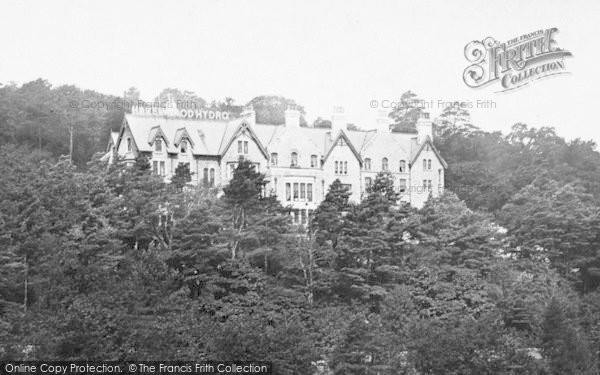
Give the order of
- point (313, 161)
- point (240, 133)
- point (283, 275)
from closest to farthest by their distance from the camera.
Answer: point (283, 275), point (240, 133), point (313, 161)

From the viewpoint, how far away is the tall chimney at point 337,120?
82938 mm

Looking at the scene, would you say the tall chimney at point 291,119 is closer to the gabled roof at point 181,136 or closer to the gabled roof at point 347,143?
the gabled roof at point 347,143

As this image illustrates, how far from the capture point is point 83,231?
202 feet

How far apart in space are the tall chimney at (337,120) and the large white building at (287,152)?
8 cm

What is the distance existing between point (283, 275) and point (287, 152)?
54.2 feet

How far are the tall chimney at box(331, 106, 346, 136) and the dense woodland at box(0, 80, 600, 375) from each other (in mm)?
11116

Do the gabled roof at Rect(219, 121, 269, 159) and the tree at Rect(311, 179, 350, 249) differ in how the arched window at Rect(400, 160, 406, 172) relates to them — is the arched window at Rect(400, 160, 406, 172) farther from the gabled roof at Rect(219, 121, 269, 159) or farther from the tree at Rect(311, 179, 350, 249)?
the tree at Rect(311, 179, 350, 249)

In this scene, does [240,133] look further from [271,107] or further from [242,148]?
[271,107]

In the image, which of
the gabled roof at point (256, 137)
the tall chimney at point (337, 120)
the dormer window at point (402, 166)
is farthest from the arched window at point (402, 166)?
the tall chimney at point (337, 120)

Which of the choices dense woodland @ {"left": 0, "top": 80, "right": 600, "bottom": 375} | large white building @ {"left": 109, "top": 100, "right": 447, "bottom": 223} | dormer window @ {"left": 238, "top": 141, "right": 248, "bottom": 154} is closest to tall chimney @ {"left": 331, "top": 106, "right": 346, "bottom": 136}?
large white building @ {"left": 109, "top": 100, "right": 447, "bottom": 223}

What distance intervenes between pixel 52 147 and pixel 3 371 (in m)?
47.6

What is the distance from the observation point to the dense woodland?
51.7 meters

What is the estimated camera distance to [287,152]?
79812 millimetres

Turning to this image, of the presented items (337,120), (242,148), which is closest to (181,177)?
(242,148)
